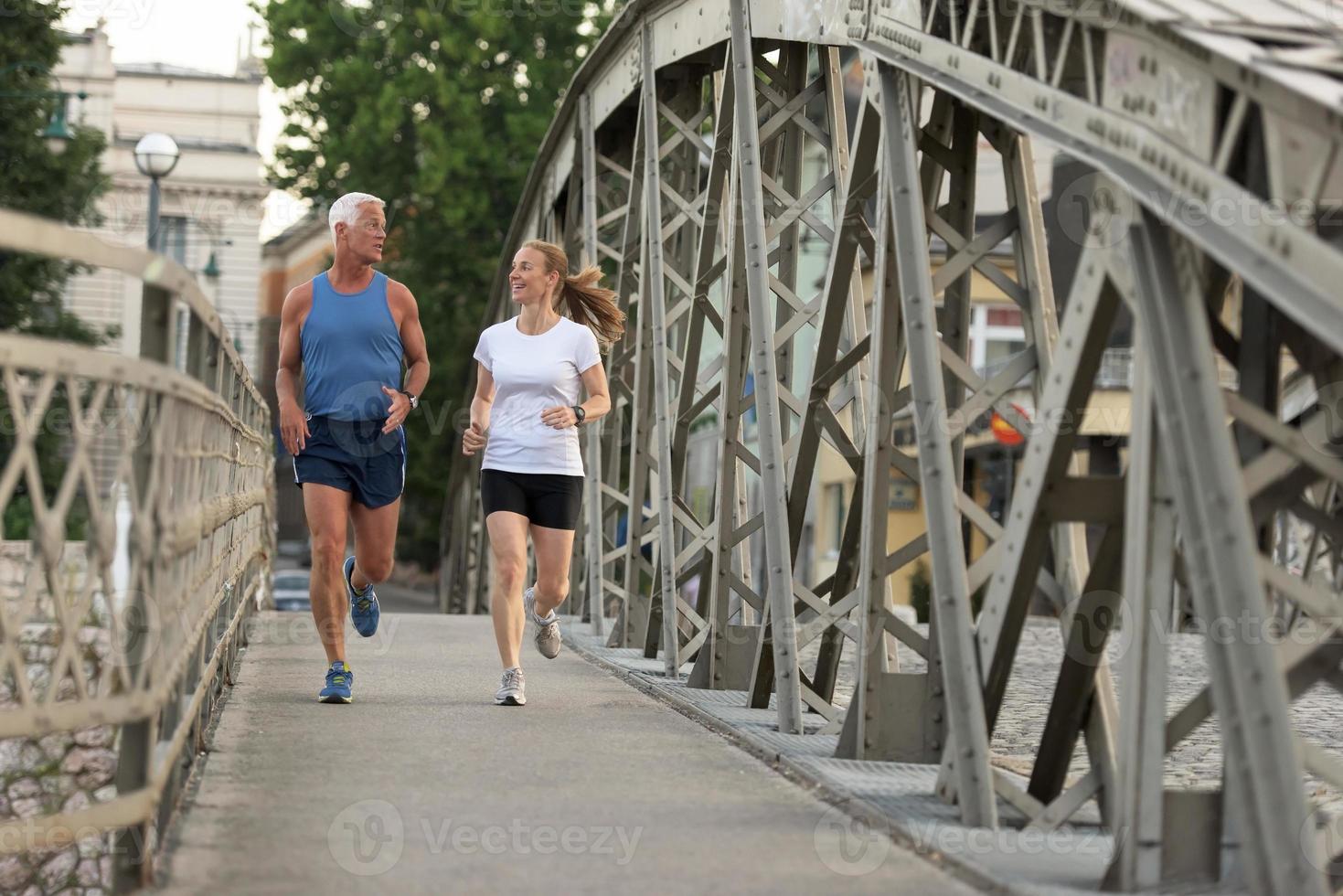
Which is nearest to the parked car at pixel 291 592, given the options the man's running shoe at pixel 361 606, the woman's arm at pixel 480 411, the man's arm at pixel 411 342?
the man's running shoe at pixel 361 606

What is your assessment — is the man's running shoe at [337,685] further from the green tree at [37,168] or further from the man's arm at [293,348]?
the green tree at [37,168]

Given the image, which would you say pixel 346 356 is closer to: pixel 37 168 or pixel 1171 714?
pixel 1171 714

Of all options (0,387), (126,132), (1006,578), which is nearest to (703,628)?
(1006,578)

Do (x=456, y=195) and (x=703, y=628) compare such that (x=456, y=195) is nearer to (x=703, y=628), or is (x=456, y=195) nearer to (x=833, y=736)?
(x=703, y=628)

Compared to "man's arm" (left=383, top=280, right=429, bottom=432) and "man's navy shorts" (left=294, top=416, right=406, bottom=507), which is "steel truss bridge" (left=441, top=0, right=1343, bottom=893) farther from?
"man's navy shorts" (left=294, top=416, right=406, bottom=507)

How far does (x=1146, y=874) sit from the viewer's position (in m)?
4.36

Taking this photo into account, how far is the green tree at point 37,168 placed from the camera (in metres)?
34.7

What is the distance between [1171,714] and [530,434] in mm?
3573

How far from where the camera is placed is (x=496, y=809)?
214 inches

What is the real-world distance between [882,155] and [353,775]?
2.50 m

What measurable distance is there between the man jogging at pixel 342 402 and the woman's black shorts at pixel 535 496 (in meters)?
0.39

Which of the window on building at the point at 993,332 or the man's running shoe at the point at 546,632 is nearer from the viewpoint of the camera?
the man's running shoe at the point at 546,632

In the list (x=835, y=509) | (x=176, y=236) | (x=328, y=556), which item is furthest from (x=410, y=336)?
(x=176, y=236)

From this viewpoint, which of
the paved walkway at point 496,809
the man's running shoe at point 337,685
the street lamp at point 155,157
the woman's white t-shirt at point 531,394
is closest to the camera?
the paved walkway at point 496,809
